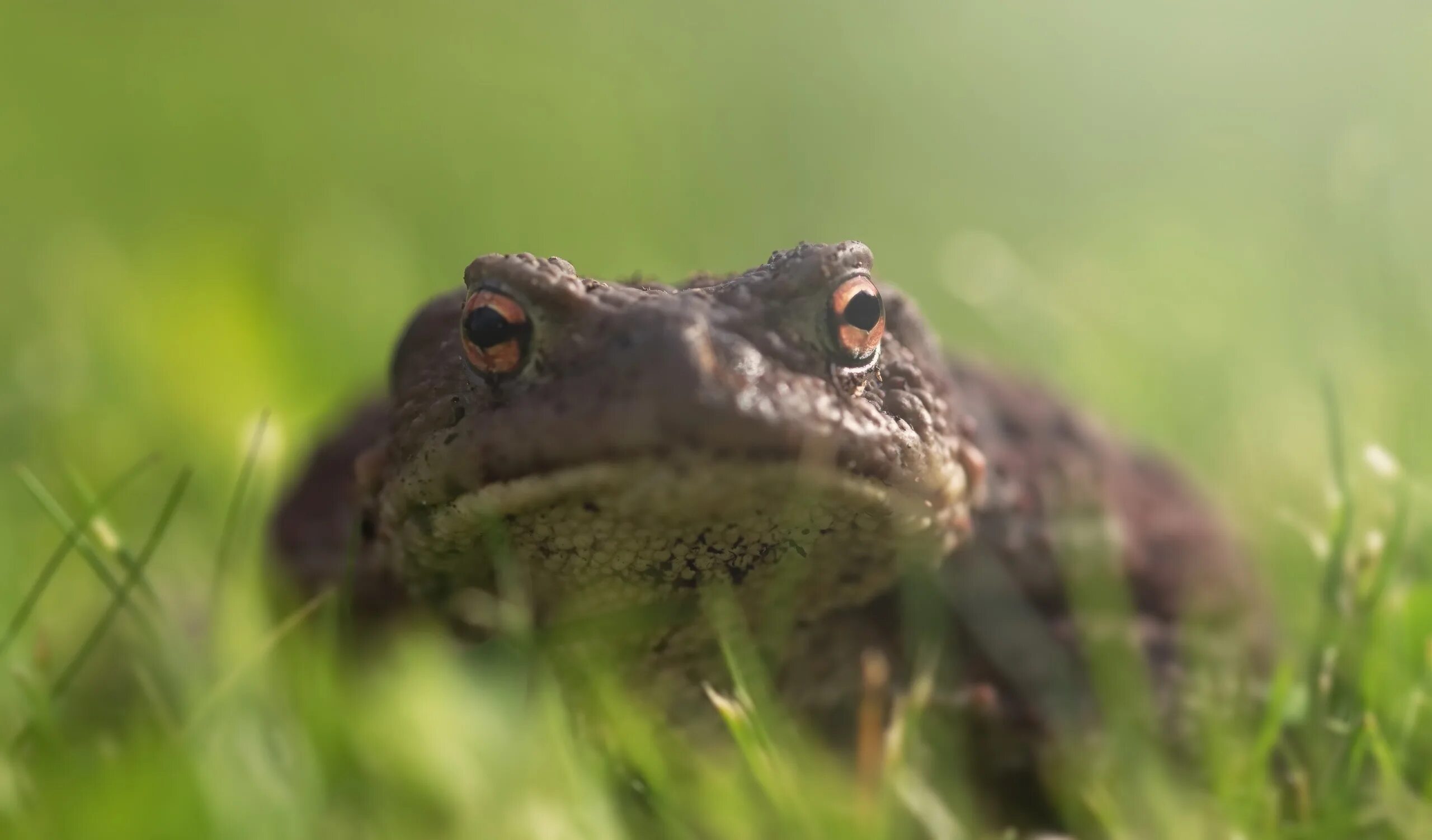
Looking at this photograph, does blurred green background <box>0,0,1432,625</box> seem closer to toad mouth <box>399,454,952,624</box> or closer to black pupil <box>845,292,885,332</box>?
toad mouth <box>399,454,952,624</box>

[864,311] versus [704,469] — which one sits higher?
[864,311]

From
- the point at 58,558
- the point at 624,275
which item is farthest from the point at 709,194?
the point at 58,558

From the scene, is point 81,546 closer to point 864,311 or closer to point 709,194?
point 864,311

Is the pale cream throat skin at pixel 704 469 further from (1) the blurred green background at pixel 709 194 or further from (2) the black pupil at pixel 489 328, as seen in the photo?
(1) the blurred green background at pixel 709 194

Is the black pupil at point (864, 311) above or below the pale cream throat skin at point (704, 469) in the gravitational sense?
above

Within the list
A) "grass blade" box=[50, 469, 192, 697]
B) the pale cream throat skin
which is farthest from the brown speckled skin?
"grass blade" box=[50, 469, 192, 697]

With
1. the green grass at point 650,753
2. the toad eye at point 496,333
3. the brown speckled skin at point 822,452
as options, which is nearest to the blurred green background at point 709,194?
the brown speckled skin at point 822,452

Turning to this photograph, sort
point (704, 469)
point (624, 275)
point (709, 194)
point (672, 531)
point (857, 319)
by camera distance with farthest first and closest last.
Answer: point (709, 194), point (624, 275), point (857, 319), point (672, 531), point (704, 469)

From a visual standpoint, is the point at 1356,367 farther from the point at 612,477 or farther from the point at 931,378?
the point at 612,477
